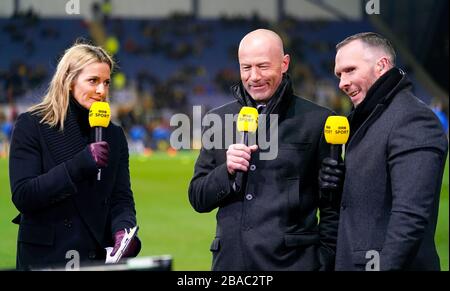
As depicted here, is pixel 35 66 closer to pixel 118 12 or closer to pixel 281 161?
pixel 118 12

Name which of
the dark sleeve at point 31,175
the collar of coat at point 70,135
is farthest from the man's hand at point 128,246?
the collar of coat at point 70,135

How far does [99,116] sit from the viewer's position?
357cm

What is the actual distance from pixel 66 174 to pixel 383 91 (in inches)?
56.1

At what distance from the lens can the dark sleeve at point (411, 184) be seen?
3076 millimetres

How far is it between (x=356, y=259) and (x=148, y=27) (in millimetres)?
32036

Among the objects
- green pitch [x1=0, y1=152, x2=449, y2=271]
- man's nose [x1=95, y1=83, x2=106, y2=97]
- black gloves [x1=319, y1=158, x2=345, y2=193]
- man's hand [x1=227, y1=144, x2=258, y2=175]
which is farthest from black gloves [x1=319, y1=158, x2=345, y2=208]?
green pitch [x1=0, y1=152, x2=449, y2=271]

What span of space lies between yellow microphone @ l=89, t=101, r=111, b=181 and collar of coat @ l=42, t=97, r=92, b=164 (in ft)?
0.66

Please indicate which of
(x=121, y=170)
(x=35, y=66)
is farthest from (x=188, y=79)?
(x=121, y=170)

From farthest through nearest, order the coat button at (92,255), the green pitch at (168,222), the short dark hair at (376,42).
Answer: the green pitch at (168,222), the coat button at (92,255), the short dark hair at (376,42)

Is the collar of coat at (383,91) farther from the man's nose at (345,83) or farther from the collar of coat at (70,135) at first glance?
the collar of coat at (70,135)

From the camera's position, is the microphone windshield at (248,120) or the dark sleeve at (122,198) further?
the dark sleeve at (122,198)

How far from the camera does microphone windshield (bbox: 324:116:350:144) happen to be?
3.30m
